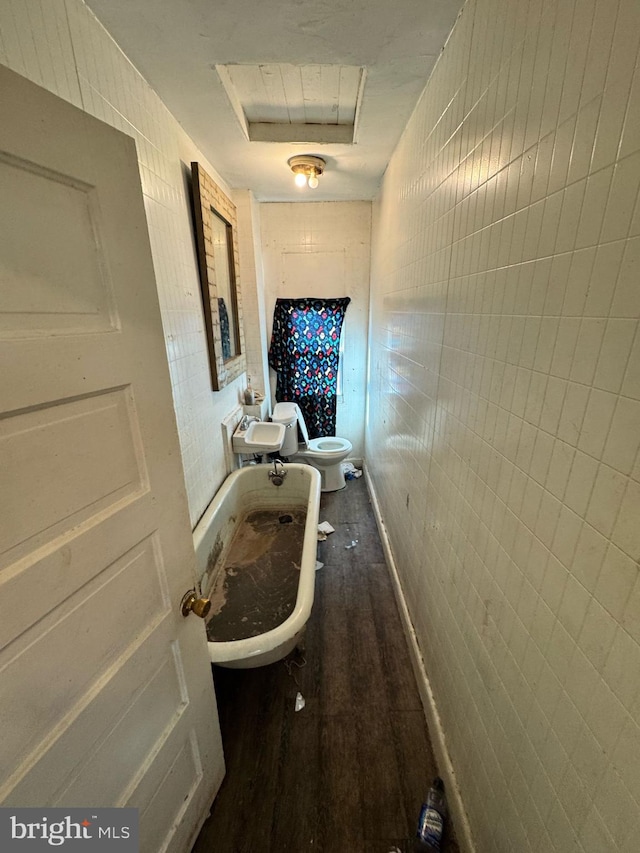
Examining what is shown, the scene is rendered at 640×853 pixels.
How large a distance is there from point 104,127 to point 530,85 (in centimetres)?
92

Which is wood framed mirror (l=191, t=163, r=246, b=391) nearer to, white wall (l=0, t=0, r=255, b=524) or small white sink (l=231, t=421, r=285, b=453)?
white wall (l=0, t=0, r=255, b=524)

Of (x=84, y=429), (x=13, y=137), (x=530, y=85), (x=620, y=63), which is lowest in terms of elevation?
(x=84, y=429)

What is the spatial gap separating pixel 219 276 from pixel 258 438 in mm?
1208

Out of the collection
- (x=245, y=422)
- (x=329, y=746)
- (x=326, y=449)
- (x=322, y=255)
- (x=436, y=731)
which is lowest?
(x=329, y=746)

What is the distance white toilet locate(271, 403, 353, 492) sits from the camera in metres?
3.09

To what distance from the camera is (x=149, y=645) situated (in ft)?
2.79

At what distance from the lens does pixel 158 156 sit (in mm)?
1467

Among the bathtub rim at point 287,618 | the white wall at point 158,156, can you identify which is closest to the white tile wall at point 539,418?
the bathtub rim at point 287,618

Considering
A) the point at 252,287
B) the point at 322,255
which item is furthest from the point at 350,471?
the point at 322,255

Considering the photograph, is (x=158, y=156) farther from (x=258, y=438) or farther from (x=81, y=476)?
(x=258, y=438)

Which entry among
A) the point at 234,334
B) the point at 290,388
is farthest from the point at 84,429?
the point at 290,388

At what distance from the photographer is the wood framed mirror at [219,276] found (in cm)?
185

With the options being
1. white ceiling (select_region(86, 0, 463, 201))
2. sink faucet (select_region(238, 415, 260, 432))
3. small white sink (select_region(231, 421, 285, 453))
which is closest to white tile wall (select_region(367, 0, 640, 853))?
white ceiling (select_region(86, 0, 463, 201))

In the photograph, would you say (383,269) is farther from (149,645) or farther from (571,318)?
(149,645)
